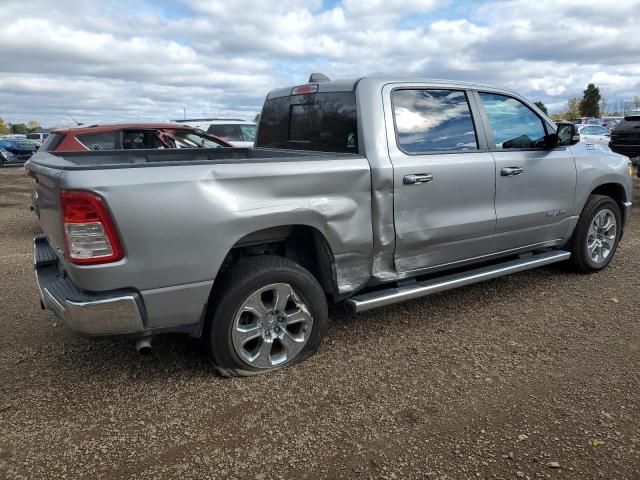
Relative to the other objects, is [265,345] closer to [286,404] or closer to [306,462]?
[286,404]

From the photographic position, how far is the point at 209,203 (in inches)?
114

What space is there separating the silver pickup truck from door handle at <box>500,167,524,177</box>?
0.5 inches

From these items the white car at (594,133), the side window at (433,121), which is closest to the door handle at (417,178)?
the side window at (433,121)

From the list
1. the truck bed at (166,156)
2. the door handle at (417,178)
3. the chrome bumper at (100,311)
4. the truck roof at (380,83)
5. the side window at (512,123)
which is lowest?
the chrome bumper at (100,311)

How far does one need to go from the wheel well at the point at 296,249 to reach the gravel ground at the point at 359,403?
59 centimetres

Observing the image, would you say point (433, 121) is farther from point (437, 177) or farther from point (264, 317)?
point (264, 317)

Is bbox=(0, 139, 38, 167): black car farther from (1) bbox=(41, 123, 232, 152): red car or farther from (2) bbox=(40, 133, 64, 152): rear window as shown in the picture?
(2) bbox=(40, 133, 64, 152): rear window

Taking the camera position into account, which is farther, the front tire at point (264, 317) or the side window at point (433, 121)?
the side window at point (433, 121)

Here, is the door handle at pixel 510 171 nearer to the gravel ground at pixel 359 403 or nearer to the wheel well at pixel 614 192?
the gravel ground at pixel 359 403

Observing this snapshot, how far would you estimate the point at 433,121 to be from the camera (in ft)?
13.1

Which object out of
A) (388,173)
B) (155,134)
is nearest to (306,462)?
(388,173)

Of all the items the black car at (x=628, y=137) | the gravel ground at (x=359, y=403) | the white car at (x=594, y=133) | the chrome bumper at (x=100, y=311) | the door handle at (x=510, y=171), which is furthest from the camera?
the white car at (x=594, y=133)

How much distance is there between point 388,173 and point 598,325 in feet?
6.94

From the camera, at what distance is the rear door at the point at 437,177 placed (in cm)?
370
